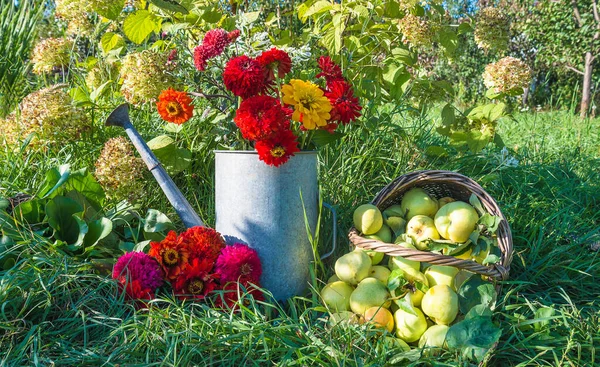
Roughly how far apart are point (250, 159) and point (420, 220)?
0.57 metres

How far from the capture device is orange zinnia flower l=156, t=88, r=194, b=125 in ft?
5.19

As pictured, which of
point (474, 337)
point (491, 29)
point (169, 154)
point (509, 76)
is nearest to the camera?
point (474, 337)

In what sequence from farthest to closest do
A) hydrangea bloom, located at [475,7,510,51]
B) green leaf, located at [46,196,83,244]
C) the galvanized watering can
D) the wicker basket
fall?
hydrangea bloom, located at [475,7,510,51] < green leaf, located at [46,196,83,244] < the galvanized watering can < the wicker basket

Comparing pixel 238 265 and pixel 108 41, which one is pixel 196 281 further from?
pixel 108 41

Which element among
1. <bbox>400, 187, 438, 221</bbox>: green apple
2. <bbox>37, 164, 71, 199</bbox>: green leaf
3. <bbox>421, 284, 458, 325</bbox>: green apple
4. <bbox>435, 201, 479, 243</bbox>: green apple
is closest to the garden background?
<bbox>37, 164, 71, 199</bbox>: green leaf

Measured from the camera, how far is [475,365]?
1.24 metres

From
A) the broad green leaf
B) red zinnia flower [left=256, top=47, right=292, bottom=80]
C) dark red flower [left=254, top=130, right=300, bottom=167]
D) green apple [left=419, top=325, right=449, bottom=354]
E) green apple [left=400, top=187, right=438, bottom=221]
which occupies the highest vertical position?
the broad green leaf

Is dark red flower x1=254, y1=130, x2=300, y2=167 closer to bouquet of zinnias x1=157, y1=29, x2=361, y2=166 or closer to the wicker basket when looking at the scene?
bouquet of zinnias x1=157, y1=29, x2=361, y2=166

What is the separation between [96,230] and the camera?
65.5 inches

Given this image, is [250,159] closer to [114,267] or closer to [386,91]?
[114,267]

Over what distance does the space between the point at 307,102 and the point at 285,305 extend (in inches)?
26.2

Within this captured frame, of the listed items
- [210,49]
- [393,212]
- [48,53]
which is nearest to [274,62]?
[210,49]

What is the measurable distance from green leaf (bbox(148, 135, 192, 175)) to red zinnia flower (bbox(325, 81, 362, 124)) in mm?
694

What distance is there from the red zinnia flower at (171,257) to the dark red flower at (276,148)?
374 mm
